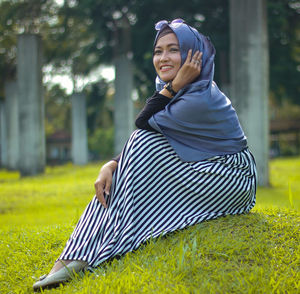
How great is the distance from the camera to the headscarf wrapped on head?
322 cm

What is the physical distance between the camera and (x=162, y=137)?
3262mm

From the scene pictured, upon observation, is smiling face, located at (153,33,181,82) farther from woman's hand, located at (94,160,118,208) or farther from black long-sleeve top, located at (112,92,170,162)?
woman's hand, located at (94,160,118,208)

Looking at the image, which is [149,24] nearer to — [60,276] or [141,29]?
[141,29]

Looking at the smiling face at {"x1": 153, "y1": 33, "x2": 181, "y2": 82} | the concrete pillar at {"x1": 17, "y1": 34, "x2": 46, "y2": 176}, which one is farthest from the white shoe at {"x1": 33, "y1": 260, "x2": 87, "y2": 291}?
the concrete pillar at {"x1": 17, "y1": 34, "x2": 46, "y2": 176}

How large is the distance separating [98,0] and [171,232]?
16454mm

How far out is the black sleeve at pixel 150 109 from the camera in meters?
3.31

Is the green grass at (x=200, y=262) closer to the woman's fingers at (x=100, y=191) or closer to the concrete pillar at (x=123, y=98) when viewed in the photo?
the woman's fingers at (x=100, y=191)

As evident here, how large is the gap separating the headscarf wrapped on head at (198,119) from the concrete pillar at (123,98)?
54.1 ft

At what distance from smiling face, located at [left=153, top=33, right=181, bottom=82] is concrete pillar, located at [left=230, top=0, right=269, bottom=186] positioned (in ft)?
31.6

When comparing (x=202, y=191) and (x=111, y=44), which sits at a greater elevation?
(x=111, y=44)

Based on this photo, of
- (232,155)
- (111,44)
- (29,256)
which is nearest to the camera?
(232,155)

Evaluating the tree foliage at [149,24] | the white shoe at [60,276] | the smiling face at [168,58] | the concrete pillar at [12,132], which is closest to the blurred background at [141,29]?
the tree foliage at [149,24]

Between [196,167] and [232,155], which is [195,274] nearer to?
[196,167]

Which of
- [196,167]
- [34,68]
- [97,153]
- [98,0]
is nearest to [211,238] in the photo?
[196,167]
